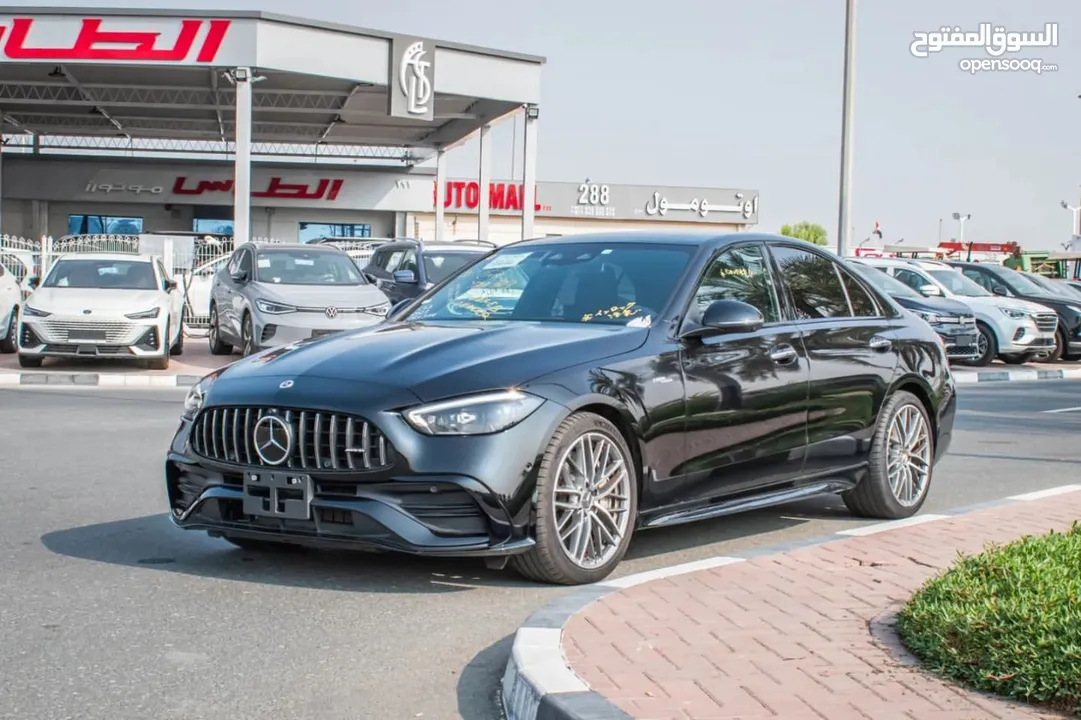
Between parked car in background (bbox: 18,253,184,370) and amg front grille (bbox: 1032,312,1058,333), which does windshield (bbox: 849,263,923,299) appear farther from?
parked car in background (bbox: 18,253,184,370)

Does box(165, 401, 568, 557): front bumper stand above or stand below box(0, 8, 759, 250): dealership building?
below

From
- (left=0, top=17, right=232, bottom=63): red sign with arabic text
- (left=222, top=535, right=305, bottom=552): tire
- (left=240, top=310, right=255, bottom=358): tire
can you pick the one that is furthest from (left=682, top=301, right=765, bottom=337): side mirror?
(left=0, top=17, right=232, bottom=63): red sign with arabic text

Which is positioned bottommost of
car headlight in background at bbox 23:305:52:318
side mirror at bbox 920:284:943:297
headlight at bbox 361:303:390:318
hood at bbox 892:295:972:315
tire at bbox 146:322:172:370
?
tire at bbox 146:322:172:370

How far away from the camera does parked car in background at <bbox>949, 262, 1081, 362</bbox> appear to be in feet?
87.0

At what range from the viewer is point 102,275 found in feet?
65.4

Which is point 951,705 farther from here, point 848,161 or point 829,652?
point 848,161

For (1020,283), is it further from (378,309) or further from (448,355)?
(448,355)

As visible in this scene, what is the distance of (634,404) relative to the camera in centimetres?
642

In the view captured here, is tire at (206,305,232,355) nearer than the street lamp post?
Yes

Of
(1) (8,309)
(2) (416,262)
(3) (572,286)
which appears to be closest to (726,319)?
(3) (572,286)

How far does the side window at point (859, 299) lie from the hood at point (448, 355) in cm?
205

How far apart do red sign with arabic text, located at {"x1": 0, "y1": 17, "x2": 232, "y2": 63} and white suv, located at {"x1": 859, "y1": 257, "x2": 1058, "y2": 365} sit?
1461 cm

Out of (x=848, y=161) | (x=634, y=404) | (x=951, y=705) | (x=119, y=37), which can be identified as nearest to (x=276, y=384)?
(x=634, y=404)

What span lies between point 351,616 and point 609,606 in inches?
41.5
